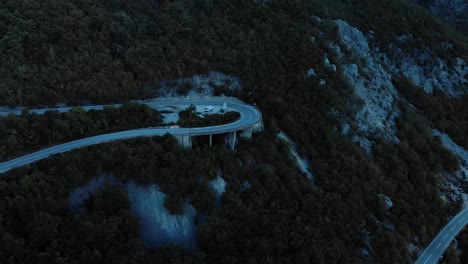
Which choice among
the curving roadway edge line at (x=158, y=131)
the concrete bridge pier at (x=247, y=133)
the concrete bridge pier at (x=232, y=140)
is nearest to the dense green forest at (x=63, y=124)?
the curving roadway edge line at (x=158, y=131)

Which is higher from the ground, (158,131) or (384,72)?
(384,72)

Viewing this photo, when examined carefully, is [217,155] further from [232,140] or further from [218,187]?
[232,140]

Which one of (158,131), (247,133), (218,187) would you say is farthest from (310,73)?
(158,131)

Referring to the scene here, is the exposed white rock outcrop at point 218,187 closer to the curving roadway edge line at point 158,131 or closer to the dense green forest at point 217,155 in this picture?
the dense green forest at point 217,155

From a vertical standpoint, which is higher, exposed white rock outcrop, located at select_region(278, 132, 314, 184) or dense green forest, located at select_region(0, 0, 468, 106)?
dense green forest, located at select_region(0, 0, 468, 106)

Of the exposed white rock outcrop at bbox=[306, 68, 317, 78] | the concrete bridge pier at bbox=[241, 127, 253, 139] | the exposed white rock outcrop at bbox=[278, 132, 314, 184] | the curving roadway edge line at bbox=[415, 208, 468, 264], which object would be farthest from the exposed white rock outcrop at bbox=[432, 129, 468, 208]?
the concrete bridge pier at bbox=[241, 127, 253, 139]

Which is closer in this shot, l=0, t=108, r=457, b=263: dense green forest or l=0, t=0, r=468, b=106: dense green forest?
l=0, t=108, r=457, b=263: dense green forest

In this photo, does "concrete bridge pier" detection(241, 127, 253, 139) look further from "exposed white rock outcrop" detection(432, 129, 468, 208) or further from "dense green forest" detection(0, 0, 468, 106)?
"exposed white rock outcrop" detection(432, 129, 468, 208)
